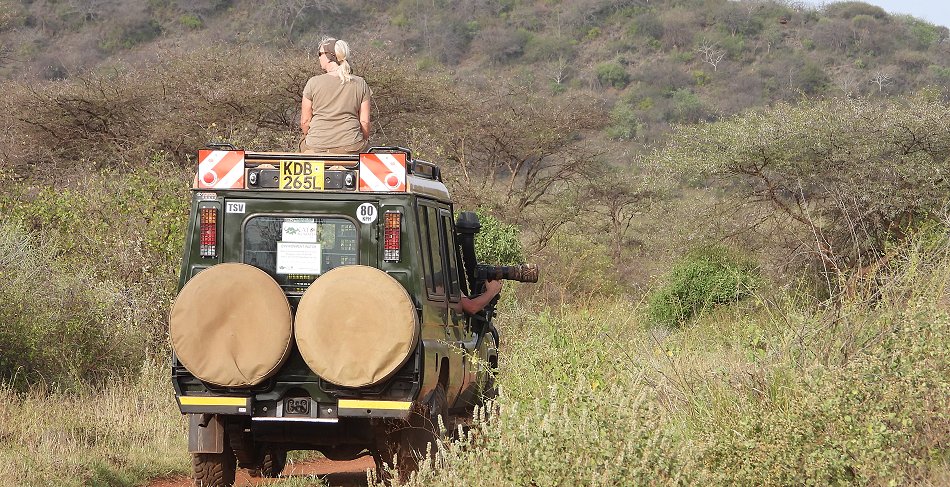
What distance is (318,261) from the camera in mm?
7523

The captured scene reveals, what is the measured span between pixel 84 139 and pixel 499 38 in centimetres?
Result: 4504

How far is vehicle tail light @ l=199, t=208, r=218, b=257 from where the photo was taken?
25.0ft

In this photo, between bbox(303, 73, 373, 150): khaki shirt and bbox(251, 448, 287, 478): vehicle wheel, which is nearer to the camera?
bbox(303, 73, 373, 150): khaki shirt

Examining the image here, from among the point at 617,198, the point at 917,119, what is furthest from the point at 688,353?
the point at 617,198

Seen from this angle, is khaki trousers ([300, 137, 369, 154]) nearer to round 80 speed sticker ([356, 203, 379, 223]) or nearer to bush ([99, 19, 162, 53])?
round 80 speed sticker ([356, 203, 379, 223])

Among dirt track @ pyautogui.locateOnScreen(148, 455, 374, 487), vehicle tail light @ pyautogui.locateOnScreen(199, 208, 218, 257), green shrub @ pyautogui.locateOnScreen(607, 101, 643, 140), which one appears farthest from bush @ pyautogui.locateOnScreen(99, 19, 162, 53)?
vehicle tail light @ pyautogui.locateOnScreen(199, 208, 218, 257)

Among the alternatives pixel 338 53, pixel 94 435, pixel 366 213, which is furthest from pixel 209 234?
pixel 94 435

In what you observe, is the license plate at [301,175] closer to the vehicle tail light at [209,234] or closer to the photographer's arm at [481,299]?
the vehicle tail light at [209,234]

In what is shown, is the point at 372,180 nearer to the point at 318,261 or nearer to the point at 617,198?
the point at 318,261

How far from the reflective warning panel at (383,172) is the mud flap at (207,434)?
1.62 metres

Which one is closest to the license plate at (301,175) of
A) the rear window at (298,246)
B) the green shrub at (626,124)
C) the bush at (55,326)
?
the rear window at (298,246)

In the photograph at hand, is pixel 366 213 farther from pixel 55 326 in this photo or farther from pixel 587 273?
pixel 587 273

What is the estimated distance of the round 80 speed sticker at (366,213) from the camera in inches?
298

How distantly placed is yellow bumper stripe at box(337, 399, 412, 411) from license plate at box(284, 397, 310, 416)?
8.0 inches
